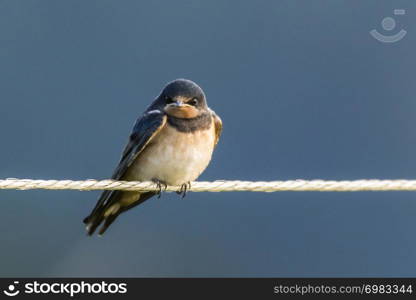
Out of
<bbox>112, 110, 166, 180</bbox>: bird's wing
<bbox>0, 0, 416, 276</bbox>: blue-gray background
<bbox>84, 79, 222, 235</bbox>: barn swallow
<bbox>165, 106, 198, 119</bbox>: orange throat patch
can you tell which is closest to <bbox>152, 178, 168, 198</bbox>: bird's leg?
<bbox>84, 79, 222, 235</bbox>: barn swallow

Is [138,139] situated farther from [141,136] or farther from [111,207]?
[111,207]

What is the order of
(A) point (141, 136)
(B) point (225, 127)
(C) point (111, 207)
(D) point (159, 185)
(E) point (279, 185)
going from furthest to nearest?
1. (B) point (225, 127)
2. (C) point (111, 207)
3. (A) point (141, 136)
4. (D) point (159, 185)
5. (E) point (279, 185)

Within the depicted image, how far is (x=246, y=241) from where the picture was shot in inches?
1179

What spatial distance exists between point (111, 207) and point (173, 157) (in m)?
0.40

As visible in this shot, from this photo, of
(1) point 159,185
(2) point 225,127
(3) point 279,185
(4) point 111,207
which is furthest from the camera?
(2) point 225,127

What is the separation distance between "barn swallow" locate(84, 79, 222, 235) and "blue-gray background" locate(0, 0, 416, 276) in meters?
16.4

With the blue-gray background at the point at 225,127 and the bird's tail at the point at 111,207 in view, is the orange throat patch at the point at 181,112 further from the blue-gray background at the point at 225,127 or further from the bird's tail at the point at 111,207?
the blue-gray background at the point at 225,127

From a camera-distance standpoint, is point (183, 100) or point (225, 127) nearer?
point (183, 100)

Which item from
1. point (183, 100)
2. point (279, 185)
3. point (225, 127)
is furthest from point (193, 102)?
point (225, 127)

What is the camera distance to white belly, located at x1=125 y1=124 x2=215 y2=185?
18.5ft

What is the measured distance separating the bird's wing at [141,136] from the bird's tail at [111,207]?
0.13 metres

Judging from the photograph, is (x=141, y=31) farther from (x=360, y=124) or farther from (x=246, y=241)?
(x=246, y=241)

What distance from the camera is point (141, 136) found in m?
5.68

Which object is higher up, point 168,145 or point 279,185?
point 168,145
